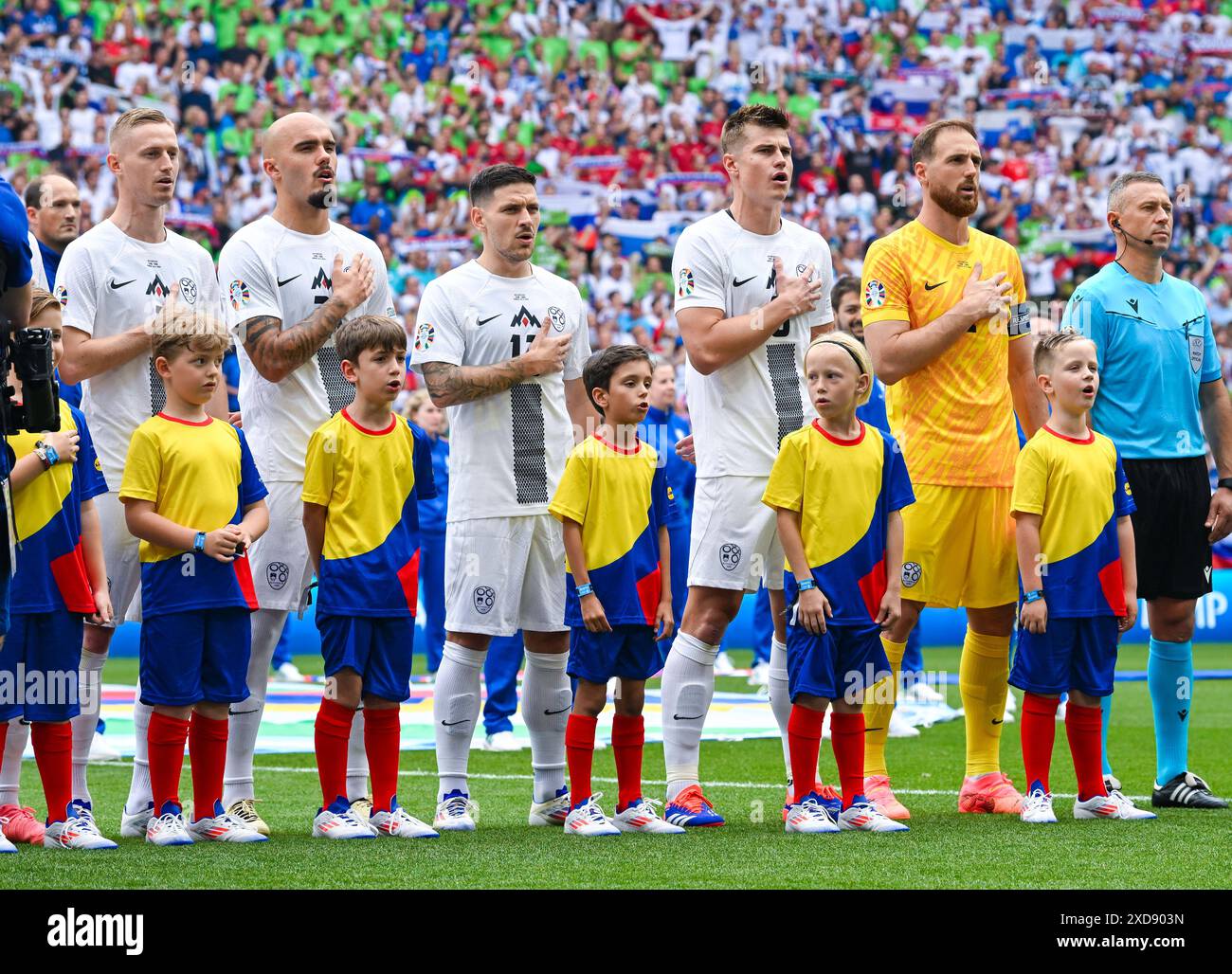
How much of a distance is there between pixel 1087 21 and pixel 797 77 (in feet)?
15.9

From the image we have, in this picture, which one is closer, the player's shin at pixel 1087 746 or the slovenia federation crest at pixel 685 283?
the player's shin at pixel 1087 746

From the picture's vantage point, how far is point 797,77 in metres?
24.7

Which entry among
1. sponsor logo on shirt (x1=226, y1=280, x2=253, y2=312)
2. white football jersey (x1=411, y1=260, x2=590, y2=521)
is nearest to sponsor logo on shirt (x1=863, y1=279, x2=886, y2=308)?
white football jersey (x1=411, y1=260, x2=590, y2=521)

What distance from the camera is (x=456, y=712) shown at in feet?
21.0

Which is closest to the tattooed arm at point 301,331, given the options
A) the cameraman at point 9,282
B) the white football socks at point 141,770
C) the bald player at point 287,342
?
the bald player at point 287,342

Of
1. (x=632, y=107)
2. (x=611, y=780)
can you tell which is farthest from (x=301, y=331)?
(x=632, y=107)

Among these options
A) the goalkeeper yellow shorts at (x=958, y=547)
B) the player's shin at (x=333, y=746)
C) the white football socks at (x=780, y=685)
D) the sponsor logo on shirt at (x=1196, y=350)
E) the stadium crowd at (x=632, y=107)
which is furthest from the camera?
the stadium crowd at (x=632, y=107)

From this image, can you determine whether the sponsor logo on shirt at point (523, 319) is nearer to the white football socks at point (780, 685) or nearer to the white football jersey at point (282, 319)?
the white football jersey at point (282, 319)

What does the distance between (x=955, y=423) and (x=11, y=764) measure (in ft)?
12.3

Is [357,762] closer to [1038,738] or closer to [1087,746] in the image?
[1038,738]

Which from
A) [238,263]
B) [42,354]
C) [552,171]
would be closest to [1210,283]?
[552,171]

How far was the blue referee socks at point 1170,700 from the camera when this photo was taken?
689cm
